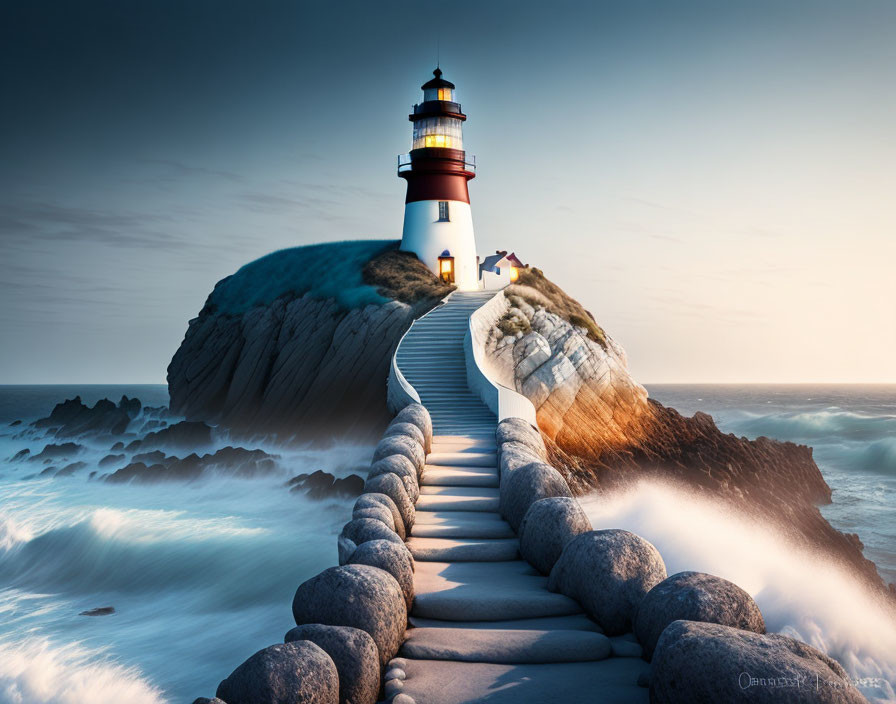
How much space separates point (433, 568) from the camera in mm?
9336

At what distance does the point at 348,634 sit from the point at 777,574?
14.2 meters

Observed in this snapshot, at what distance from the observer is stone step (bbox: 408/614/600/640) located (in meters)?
7.26

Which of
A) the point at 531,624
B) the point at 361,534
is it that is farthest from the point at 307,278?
the point at 531,624

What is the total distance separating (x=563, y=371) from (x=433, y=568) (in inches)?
708

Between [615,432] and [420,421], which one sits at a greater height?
[420,421]

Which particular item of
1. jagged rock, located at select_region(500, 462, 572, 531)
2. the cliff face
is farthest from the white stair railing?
jagged rock, located at select_region(500, 462, 572, 531)

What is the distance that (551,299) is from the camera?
3250 centimetres

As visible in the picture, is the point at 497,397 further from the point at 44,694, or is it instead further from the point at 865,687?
the point at 44,694

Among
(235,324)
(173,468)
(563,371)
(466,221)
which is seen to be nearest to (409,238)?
(466,221)

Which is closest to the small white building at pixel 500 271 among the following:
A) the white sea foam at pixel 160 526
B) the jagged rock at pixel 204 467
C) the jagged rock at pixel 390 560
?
the jagged rock at pixel 204 467

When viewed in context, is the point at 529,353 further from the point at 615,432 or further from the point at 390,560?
the point at 390,560

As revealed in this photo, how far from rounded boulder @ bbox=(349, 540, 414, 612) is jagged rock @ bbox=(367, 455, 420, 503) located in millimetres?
3297

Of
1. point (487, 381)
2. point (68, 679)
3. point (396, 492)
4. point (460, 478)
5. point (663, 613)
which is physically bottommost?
point (68, 679)

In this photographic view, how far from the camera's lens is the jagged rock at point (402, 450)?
1242 centimetres
